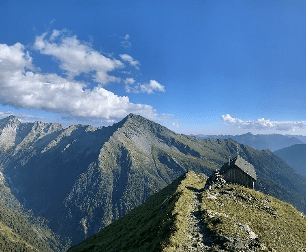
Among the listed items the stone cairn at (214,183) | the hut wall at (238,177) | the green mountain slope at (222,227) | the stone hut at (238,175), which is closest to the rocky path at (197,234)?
the green mountain slope at (222,227)

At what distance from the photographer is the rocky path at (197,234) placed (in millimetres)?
24703

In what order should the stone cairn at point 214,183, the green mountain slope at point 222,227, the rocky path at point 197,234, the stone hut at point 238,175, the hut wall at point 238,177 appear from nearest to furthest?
the rocky path at point 197,234, the green mountain slope at point 222,227, the stone cairn at point 214,183, the stone hut at point 238,175, the hut wall at point 238,177

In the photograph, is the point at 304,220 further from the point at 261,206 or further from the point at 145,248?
the point at 145,248

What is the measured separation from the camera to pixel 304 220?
44406 mm

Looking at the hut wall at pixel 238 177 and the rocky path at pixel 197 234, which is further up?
the hut wall at pixel 238 177

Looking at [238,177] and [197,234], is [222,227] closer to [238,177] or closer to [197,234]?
[197,234]

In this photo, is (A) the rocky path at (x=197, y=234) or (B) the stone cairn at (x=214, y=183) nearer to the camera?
(A) the rocky path at (x=197, y=234)

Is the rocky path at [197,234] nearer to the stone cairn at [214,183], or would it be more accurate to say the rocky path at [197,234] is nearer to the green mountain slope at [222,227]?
the green mountain slope at [222,227]

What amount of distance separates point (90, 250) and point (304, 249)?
35865mm

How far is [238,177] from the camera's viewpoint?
60344mm

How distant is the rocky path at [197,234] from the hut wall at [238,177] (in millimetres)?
27896

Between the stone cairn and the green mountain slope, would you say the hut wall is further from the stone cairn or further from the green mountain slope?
the green mountain slope

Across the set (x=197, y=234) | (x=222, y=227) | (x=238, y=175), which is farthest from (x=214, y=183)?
(x=197, y=234)

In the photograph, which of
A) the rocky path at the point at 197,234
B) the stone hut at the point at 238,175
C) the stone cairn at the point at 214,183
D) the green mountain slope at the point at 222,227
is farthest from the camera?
the stone hut at the point at 238,175
